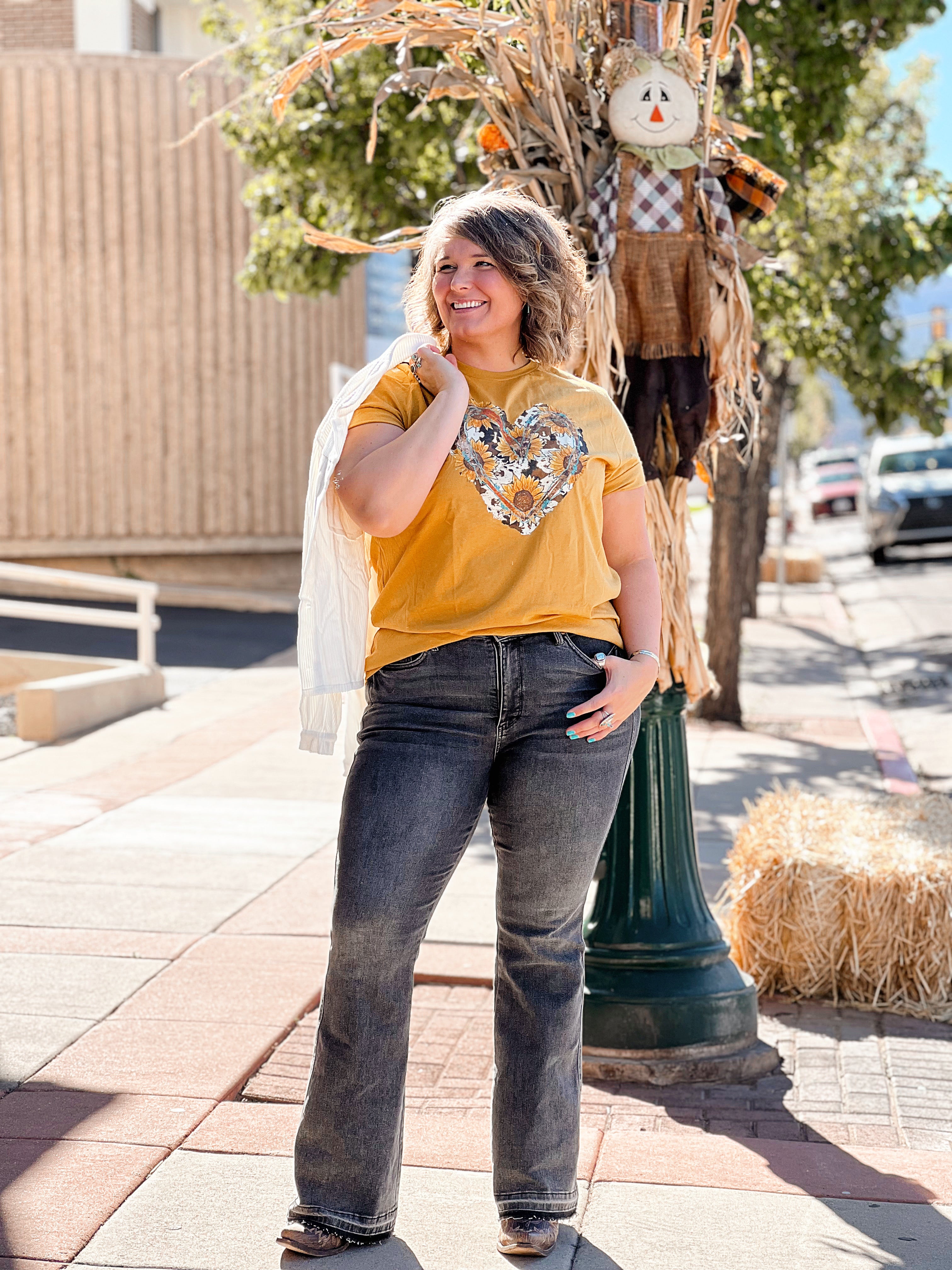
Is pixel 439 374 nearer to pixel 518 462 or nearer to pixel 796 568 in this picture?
pixel 518 462

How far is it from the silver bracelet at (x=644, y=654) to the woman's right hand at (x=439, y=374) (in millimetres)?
553

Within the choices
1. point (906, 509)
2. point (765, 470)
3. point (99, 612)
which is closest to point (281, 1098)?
point (99, 612)

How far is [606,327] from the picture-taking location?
12.5 ft

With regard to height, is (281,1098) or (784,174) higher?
(784,174)

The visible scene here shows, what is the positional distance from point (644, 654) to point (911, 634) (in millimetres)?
13095

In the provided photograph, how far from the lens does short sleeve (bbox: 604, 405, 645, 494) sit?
2.71 meters

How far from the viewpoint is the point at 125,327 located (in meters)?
17.0

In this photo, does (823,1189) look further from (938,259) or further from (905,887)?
(938,259)

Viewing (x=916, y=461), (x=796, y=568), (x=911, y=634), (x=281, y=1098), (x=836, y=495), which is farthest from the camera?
(x=836, y=495)

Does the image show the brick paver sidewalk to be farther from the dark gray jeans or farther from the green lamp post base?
the dark gray jeans

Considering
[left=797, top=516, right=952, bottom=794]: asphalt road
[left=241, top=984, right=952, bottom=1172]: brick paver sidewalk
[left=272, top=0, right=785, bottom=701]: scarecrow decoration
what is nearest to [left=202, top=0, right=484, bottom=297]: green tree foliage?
[left=272, top=0, right=785, bottom=701]: scarecrow decoration

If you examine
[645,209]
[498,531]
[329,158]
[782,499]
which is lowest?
[782,499]

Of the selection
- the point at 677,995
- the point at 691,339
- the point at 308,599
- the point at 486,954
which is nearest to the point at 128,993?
the point at 486,954

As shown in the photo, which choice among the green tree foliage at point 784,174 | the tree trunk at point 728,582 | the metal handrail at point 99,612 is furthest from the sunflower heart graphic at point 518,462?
the metal handrail at point 99,612
